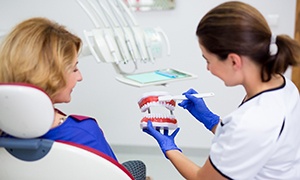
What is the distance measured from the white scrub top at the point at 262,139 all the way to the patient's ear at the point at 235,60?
112 millimetres

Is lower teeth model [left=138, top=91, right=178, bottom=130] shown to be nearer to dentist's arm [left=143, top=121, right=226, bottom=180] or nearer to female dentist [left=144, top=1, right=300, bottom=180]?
dentist's arm [left=143, top=121, right=226, bottom=180]

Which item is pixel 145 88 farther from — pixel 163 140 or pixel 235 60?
pixel 235 60

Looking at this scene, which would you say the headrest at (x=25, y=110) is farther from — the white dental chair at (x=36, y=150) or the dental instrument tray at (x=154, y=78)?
the dental instrument tray at (x=154, y=78)

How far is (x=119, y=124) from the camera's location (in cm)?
286

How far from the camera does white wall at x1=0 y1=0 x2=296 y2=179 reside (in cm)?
256

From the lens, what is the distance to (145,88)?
2787 mm

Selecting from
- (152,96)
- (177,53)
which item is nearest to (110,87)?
(177,53)

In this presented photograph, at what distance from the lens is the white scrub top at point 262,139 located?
40.6 inches

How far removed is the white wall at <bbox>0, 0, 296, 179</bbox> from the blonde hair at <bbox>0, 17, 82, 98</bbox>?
149 centimetres

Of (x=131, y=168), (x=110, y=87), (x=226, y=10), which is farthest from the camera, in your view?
(x=110, y=87)

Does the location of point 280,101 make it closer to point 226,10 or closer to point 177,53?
point 226,10

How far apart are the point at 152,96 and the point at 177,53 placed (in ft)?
3.78

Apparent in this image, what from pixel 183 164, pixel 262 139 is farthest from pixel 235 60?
pixel 183 164

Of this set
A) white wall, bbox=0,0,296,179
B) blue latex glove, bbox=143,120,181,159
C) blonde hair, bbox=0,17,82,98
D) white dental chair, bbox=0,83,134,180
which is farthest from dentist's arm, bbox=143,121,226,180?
white wall, bbox=0,0,296,179
